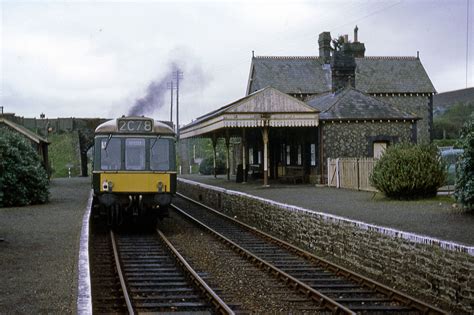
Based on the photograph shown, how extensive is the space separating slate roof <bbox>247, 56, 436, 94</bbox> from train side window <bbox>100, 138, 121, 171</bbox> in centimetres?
2710

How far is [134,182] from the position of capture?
17.2 meters

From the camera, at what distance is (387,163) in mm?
18719

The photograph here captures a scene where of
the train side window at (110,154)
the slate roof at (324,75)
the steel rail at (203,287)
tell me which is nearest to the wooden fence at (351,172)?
the train side window at (110,154)

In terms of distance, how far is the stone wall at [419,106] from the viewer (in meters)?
45.2

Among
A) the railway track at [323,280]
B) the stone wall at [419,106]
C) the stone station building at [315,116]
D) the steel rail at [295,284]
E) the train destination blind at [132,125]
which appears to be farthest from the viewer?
the stone wall at [419,106]

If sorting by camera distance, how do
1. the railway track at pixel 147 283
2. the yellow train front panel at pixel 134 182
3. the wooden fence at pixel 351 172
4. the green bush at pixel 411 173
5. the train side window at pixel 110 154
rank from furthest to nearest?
the wooden fence at pixel 351 172 → the green bush at pixel 411 173 → the train side window at pixel 110 154 → the yellow train front panel at pixel 134 182 → the railway track at pixel 147 283

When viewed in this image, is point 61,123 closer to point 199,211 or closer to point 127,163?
point 199,211

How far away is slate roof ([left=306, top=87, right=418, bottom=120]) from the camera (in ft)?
94.5

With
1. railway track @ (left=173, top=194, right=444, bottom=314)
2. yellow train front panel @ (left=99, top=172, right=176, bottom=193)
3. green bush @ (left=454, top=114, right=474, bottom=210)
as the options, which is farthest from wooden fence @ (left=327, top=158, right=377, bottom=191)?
yellow train front panel @ (left=99, top=172, right=176, bottom=193)

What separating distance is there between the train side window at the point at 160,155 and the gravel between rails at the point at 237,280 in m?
1.78

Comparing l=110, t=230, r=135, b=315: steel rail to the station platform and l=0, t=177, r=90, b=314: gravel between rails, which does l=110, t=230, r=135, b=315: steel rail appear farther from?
→ the station platform

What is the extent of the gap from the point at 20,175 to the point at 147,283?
43.7ft

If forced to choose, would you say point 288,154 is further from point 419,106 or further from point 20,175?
point 419,106

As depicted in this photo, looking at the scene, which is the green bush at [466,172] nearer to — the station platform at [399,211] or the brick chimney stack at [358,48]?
the station platform at [399,211]
